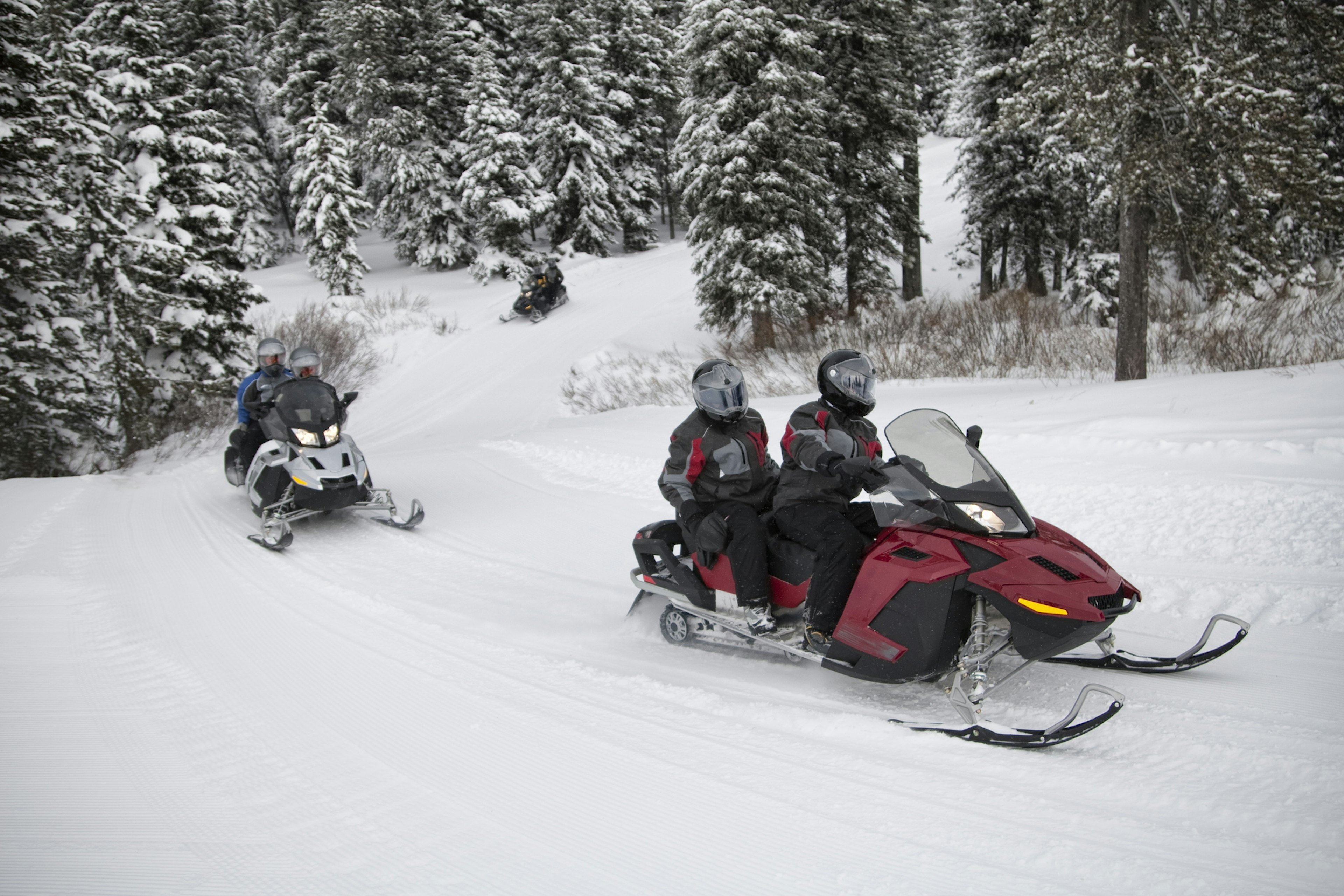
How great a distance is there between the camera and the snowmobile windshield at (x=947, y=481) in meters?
3.40

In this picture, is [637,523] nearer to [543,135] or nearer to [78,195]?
[78,195]

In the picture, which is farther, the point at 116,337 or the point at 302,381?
the point at 116,337

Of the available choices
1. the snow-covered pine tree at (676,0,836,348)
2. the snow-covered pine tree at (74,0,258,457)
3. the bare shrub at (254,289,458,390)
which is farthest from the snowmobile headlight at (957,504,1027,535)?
the bare shrub at (254,289,458,390)

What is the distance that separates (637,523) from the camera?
7219 millimetres

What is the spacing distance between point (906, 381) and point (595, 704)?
28.7 ft

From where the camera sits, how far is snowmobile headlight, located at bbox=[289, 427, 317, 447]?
760cm

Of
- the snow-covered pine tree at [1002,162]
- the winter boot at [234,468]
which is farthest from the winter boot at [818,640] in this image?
the snow-covered pine tree at [1002,162]

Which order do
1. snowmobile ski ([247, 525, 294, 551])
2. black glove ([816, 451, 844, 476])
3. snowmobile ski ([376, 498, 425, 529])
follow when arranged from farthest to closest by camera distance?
snowmobile ski ([376, 498, 425, 529]), snowmobile ski ([247, 525, 294, 551]), black glove ([816, 451, 844, 476])

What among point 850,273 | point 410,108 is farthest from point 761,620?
point 410,108

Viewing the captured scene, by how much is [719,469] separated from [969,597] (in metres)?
1.58

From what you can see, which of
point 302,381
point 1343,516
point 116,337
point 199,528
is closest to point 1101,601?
point 1343,516

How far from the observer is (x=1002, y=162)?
72.4 feet

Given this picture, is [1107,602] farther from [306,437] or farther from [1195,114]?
[1195,114]

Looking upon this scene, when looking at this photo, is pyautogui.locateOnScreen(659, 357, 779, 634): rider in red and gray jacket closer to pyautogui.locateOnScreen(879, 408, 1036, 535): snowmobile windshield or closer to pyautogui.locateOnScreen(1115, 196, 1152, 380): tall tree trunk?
pyautogui.locateOnScreen(879, 408, 1036, 535): snowmobile windshield
